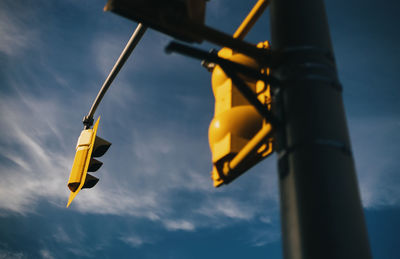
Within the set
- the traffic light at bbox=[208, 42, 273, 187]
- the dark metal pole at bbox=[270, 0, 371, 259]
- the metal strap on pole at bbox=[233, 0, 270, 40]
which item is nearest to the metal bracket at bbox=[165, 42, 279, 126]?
the dark metal pole at bbox=[270, 0, 371, 259]

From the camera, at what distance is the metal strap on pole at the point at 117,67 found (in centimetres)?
514

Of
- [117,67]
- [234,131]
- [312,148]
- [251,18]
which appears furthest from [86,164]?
[312,148]

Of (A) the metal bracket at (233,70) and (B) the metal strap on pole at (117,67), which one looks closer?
(A) the metal bracket at (233,70)

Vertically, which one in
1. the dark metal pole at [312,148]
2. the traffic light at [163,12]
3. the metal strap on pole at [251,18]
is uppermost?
the metal strap on pole at [251,18]

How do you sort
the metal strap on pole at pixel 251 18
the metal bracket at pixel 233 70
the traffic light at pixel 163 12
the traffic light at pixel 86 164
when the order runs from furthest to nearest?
the traffic light at pixel 86 164
the metal strap on pole at pixel 251 18
the metal bracket at pixel 233 70
the traffic light at pixel 163 12

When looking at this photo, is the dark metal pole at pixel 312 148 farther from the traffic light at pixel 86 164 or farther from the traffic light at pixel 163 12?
the traffic light at pixel 86 164

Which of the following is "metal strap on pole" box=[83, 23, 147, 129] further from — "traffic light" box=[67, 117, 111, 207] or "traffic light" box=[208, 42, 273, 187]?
"traffic light" box=[208, 42, 273, 187]

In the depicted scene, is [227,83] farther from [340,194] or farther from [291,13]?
[340,194]

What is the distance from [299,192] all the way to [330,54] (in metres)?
1.31

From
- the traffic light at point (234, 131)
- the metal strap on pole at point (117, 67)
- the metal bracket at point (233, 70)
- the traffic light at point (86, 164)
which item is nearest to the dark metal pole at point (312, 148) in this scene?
the metal bracket at point (233, 70)

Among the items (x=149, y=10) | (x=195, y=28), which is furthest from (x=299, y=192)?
(x=149, y=10)

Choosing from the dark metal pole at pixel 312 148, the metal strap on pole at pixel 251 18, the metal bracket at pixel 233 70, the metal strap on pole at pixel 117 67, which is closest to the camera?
the dark metal pole at pixel 312 148

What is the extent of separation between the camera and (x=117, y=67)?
19.6ft

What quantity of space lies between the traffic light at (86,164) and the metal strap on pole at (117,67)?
85 cm
